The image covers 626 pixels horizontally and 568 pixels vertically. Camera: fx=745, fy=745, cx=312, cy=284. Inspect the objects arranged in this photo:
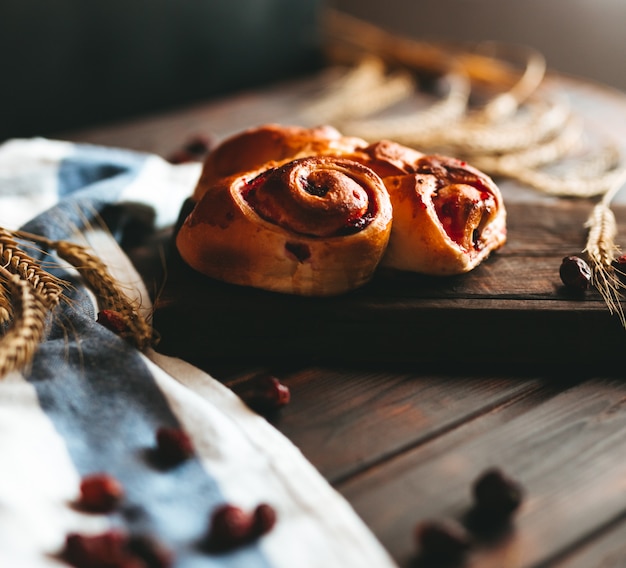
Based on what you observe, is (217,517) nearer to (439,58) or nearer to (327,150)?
(327,150)

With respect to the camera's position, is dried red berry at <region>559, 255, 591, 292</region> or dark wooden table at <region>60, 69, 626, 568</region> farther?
dried red berry at <region>559, 255, 591, 292</region>

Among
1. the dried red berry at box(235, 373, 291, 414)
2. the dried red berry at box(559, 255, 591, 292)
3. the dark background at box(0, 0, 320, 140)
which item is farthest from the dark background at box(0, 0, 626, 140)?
the dried red berry at box(559, 255, 591, 292)

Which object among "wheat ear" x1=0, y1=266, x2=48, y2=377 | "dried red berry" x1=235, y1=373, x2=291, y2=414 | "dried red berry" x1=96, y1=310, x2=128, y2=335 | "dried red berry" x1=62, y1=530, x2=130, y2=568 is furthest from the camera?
"dried red berry" x1=96, y1=310, x2=128, y2=335

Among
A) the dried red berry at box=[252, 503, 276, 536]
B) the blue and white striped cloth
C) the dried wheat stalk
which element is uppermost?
the dried wheat stalk

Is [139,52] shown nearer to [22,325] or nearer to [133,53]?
[133,53]

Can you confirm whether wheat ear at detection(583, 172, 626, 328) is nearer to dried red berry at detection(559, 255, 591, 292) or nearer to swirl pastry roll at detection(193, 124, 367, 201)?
dried red berry at detection(559, 255, 591, 292)

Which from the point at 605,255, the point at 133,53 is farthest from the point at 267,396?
the point at 133,53

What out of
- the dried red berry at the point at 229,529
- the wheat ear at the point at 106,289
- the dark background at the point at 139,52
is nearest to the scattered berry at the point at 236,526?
the dried red berry at the point at 229,529

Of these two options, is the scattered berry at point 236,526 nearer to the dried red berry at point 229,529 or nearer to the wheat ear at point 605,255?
the dried red berry at point 229,529
